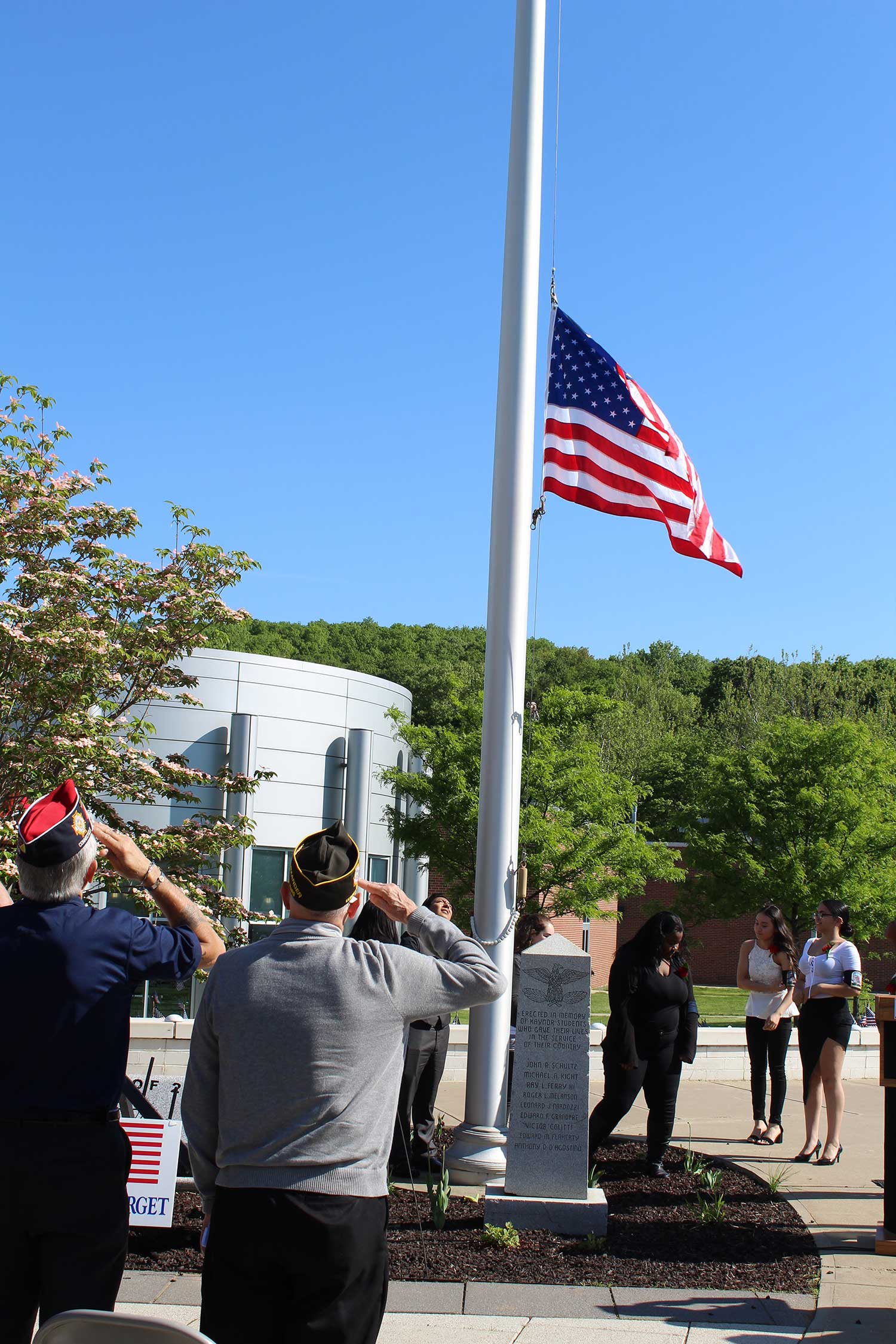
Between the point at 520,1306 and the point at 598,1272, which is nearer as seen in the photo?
the point at 520,1306

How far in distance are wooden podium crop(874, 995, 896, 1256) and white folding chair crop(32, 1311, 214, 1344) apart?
495 cm

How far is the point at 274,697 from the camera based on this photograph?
25703 millimetres

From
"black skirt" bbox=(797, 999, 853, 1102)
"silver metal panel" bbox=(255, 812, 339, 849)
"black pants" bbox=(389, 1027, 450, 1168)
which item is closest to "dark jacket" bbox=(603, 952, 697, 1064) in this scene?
"black skirt" bbox=(797, 999, 853, 1102)

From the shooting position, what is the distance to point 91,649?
1069 cm

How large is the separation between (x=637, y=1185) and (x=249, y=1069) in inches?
217

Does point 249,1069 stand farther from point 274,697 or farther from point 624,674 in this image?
point 624,674

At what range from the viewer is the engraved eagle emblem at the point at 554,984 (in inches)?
260

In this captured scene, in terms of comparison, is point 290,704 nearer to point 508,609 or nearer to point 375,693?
point 375,693

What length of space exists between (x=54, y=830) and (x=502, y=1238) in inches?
156

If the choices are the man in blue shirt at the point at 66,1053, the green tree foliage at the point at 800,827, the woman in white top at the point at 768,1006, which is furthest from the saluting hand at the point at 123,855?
the green tree foliage at the point at 800,827

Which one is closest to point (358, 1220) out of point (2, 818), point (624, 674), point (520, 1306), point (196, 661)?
point (520, 1306)

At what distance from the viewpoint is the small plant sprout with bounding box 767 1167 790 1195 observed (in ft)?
23.6

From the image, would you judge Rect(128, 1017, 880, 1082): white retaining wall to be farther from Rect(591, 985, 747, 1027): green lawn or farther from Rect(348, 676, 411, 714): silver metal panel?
Rect(348, 676, 411, 714): silver metal panel

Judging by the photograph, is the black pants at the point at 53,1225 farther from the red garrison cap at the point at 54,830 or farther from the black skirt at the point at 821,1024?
the black skirt at the point at 821,1024
